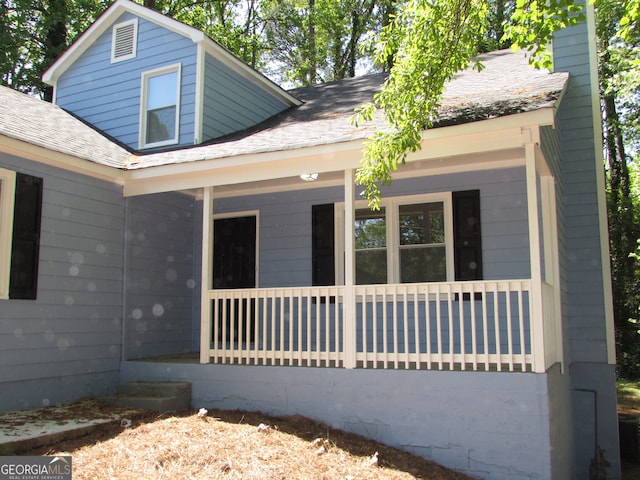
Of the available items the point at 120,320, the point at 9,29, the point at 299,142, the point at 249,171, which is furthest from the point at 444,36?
the point at 9,29

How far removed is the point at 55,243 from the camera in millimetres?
6840

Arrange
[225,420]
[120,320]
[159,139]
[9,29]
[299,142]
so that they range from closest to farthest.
Answer: 1. [225,420]
2. [299,142]
3. [120,320]
4. [159,139]
5. [9,29]

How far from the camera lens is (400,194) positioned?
26.1ft

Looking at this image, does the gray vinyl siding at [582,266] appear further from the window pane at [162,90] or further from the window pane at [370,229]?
the window pane at [162,90]

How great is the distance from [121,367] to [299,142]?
3834 millimetres

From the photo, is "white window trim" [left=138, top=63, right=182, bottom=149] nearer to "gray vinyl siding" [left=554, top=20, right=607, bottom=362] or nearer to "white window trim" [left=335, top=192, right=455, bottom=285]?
"white window trim" [left=335, top=192, right=455, bottom=285]

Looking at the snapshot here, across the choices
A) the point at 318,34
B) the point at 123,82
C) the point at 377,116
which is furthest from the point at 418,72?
the point at 318,34

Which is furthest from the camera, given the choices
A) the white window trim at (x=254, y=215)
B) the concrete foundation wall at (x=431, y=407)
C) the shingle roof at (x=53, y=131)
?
the white window trim at (x=254, y=215)

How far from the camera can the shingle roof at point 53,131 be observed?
6.77 m

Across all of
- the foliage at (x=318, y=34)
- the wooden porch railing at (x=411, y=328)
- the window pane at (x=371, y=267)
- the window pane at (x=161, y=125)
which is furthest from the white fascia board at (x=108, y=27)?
the foliage at (x=318, y=34)

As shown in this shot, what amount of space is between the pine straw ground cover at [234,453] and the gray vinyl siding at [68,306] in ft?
4.48

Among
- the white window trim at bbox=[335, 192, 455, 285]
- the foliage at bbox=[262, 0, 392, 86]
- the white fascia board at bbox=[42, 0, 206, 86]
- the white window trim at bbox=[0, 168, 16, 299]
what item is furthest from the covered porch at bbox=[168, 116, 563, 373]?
the foliage at bbox=[262, 0, 392, 86]

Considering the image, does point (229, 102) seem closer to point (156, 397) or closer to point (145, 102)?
point (145, 102)

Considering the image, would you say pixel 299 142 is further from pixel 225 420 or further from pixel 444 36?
pixel 225 420
